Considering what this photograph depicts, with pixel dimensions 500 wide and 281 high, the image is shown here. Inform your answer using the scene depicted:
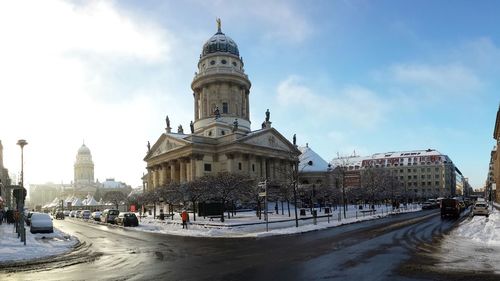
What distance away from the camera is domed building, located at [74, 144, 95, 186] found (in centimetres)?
19012

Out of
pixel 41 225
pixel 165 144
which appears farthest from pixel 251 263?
pixel 165 144

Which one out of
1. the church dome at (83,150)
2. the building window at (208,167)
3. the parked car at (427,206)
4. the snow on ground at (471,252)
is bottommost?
the parked car at (427,206)

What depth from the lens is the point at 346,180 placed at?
46781mm

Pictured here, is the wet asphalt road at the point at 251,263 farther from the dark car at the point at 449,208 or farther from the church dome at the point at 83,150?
the church dome at the point at 83,150

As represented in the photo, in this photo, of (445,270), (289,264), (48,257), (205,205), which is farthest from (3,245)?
(205,205)

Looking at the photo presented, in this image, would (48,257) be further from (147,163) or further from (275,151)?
(147,163)

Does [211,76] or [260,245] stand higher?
[211,76]

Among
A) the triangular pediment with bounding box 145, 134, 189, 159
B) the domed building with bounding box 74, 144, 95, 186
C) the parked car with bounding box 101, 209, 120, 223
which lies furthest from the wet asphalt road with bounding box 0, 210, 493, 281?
the domed building with bounding box 74, 144, 95, 186

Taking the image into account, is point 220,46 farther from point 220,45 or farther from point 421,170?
point 421,170

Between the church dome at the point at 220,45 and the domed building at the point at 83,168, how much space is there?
11385 centimetres

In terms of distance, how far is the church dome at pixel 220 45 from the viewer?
313ft

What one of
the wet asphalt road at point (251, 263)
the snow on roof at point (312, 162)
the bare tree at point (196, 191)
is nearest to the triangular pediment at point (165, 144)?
the bare tree at point (196, 191)

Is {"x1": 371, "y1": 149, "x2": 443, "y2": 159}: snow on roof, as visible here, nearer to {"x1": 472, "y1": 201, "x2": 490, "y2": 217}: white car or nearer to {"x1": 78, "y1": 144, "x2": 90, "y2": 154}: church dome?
{"x1": 472, "y1": 201, "x2": 490, "y2": 217}: white car

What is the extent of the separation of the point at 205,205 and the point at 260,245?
29.1 m
